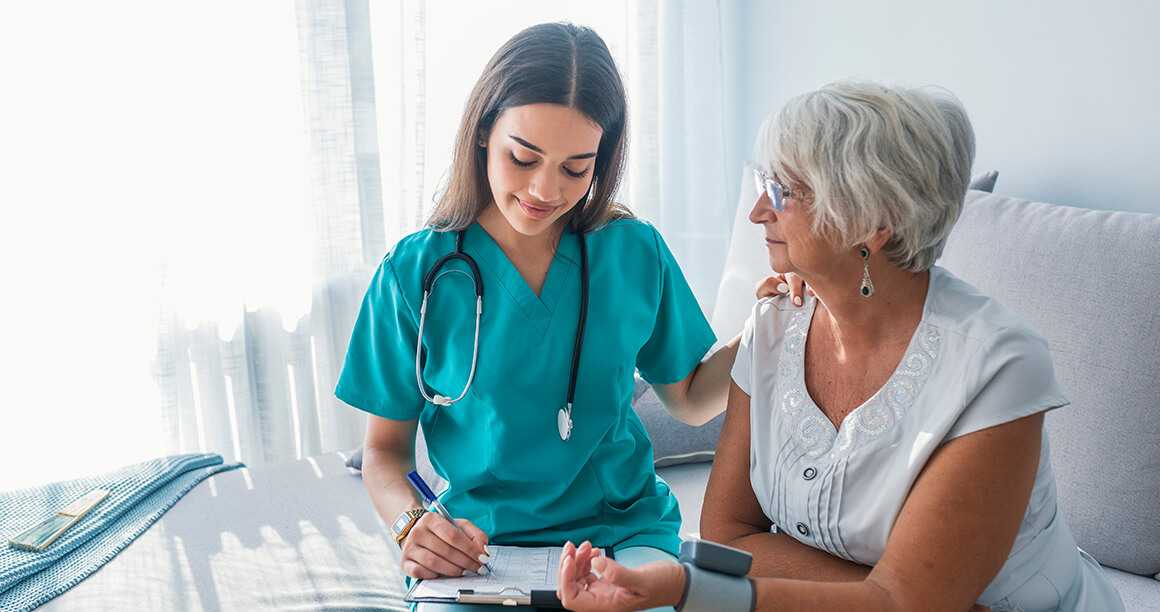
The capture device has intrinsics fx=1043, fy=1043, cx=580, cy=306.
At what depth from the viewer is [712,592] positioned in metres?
1.07

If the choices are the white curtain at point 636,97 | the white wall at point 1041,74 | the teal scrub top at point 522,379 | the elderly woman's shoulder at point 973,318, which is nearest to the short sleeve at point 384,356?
the teal scrub top at point 522,379

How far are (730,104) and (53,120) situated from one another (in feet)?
5.74

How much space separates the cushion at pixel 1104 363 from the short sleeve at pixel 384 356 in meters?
0.97

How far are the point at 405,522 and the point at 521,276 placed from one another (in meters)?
0.37

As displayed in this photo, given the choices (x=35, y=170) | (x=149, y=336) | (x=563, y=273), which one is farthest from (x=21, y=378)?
(x=563, y=273)

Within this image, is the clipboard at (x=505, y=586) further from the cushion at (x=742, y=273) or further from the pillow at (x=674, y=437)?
the cushion at (x=742, y=273)

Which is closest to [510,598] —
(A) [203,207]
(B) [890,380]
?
(B) [890,380]

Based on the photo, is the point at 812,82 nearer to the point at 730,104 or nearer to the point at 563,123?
the point at 730,104

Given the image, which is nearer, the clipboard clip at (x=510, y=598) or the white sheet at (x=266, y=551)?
the clipboard clip at (x=510, y=598)

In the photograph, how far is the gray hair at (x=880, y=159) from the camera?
116 centimetres

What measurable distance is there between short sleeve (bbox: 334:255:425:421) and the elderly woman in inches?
18.0

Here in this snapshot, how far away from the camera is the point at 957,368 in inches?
46.3

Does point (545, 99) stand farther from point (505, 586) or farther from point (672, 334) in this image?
point (505, 586)

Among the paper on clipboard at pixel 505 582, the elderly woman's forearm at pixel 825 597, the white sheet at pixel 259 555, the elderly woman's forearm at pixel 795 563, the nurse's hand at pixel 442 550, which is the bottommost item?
the white sheet at pixel 259 555
